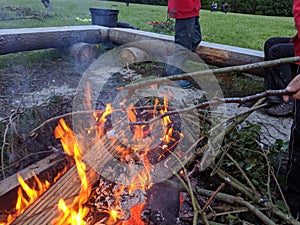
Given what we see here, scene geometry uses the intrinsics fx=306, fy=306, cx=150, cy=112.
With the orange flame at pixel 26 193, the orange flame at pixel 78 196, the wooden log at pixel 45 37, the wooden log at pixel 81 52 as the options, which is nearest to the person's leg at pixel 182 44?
the wooden log at pixel 81 52

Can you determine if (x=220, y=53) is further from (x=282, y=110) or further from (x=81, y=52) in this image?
(x=81, y=52)

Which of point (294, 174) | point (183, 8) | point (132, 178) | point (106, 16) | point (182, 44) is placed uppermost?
point (183, 8)

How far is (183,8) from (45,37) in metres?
2.23

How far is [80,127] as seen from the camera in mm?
2207

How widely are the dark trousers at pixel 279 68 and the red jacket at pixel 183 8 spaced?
3.48 feet

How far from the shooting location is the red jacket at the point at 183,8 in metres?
3.84

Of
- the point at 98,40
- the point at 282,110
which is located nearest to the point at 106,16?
the point at 98,40

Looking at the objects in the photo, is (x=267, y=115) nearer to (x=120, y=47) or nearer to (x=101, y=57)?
(x=120, y=47)

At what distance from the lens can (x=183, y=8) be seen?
3.84m

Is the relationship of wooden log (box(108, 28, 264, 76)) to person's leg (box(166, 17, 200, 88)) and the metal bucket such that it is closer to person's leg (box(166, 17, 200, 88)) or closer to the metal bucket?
person's leg (box(166, 17, 200, 88))

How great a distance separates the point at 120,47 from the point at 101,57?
47 centimetres

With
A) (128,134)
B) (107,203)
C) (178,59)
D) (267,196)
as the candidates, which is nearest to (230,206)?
(267,196)

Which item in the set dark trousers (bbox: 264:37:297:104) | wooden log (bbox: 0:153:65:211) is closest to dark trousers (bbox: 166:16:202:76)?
dark trousers (bbox: 264:37:297:104)

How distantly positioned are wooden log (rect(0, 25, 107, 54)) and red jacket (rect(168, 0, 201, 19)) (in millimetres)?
1915
